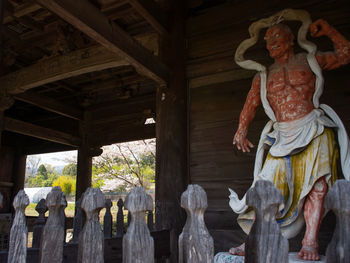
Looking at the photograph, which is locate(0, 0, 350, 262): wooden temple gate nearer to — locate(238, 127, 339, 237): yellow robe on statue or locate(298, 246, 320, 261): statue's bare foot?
locate(238, 127, 339, 237): yellow robe on statue

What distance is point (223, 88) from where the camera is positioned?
3.66 meters

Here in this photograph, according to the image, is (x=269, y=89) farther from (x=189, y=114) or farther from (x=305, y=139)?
(x=189, y=114)

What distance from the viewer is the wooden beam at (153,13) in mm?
3379

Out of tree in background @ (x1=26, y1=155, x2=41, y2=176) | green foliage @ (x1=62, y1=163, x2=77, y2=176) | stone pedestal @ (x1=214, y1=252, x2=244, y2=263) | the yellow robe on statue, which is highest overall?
tree in background @ (x1=26, y1=155, x2=41, y2=176)

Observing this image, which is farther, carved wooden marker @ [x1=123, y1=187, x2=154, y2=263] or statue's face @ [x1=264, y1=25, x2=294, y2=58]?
statue's face @ [x1=264, y1=25, x2=294, y2=58]

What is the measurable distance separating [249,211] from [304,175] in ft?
1.58

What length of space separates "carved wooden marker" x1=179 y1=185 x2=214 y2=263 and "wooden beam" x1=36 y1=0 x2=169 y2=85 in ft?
6.32

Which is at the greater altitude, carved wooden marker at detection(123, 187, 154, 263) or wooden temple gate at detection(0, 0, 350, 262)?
wooden temple gate at detection(0, 0, 350, 262)

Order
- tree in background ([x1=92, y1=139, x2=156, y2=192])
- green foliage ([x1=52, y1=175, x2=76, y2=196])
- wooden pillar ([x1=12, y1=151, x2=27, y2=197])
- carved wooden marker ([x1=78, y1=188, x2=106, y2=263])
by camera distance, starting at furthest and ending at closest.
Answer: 1. green foliage ([x1=52, y1=175, x2=76, y2=196])
2. tree in background ([x1=92, y1=139, x2=156, y2=192])
3. wooden pillar ([x1=12, y1=151, x2=27, y2=197])
4. carved wooden marker ([x1=78, y1=188, x2=106, y2=263])

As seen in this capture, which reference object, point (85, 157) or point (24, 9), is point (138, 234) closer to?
point (24, 9)

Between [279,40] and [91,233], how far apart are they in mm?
2113

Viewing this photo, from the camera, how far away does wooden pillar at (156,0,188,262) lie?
351 cm

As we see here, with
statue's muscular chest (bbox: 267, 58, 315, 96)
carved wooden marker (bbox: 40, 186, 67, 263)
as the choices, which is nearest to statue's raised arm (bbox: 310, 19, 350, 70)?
statue's muscular chest (bbox: 267, 58, 315, 96)

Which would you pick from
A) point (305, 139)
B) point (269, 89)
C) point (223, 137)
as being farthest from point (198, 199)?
point (223, 137)
